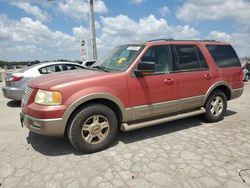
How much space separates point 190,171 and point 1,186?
2.58m

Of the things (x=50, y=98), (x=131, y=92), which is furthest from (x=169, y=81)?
(x=50, y=98)

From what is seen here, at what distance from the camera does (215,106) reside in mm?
5688

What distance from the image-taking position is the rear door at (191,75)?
490cm

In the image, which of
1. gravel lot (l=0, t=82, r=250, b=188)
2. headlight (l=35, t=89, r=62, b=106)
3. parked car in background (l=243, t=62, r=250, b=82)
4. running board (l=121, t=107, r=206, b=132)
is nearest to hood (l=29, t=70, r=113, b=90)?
headlight (l=35, t=89, r=62, b=106)

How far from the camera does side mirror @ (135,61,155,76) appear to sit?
4129mm

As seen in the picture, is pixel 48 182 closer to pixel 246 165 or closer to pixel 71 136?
pixel 71 136

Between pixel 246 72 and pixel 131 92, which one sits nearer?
pixel 131 92

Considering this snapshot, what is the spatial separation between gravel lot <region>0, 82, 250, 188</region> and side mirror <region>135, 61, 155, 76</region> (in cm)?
132

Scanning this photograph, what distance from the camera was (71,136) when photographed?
12.6 feet

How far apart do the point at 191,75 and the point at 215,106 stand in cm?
122

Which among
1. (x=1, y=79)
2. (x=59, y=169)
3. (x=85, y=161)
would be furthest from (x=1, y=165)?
(x=1, y=79)

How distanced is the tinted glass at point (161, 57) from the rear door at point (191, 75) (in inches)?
5.8

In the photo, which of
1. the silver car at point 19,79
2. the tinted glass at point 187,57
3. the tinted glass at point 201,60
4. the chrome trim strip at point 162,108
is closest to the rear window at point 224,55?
the tinted glass at point 201,60

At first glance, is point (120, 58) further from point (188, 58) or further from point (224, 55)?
point (224, 55)
